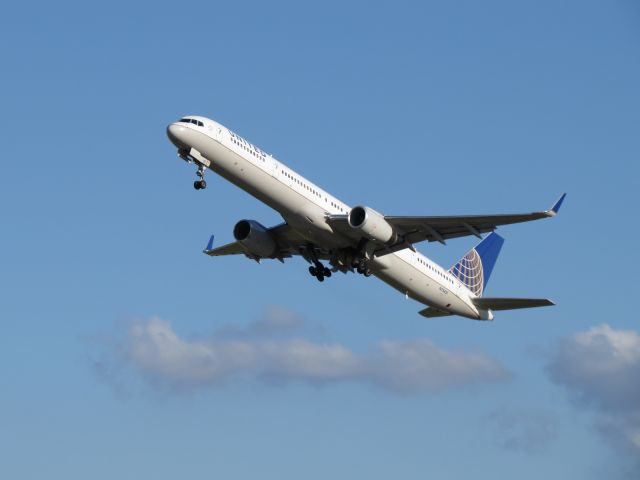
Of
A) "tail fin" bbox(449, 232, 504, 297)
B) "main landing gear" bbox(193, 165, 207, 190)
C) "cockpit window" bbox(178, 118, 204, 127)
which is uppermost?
"tail fin" bbox(449, 232, 504, 297)

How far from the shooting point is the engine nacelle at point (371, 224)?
54.2 metres

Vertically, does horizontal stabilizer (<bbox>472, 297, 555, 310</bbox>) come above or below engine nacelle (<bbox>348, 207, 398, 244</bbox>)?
above

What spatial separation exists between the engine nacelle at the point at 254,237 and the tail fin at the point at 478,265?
1056 centimetres

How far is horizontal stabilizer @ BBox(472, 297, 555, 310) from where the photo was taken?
59138 mm

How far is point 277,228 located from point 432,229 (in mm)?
8382

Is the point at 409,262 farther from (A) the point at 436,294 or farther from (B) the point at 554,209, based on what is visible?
(B) the point at 554,209

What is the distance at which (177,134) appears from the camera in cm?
5191

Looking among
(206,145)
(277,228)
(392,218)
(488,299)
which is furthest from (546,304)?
(206,145)

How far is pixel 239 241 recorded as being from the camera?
59.5 meters

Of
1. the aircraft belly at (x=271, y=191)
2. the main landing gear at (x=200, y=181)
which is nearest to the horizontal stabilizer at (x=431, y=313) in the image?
the aircraft belly at (x=271, y=191)

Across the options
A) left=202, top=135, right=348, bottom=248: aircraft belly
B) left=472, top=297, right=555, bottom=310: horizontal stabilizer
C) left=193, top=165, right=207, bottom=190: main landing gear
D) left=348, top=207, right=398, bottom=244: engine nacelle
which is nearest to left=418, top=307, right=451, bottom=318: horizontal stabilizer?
left=472, top=297, right=555, bottom=310: horizontal stabilizer

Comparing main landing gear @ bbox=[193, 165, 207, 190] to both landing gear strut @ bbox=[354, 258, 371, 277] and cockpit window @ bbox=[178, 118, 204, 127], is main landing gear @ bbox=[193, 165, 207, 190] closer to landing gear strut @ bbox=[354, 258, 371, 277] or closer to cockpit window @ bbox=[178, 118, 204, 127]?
cockpit window @ bbox=[178, 118, 204, 127]

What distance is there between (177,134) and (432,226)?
12.4m

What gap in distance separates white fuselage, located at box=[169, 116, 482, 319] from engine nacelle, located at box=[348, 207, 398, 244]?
1196 mm
